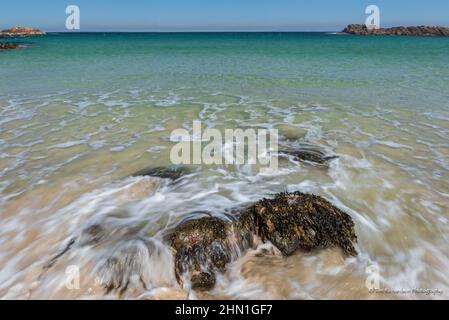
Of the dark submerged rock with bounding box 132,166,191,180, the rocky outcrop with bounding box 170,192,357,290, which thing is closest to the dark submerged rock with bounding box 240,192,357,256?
the rocky outcrop with bounding box 170,192,357,290

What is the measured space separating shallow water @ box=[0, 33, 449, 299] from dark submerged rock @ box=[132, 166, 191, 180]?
25 cm

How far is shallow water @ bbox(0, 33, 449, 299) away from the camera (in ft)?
13.9

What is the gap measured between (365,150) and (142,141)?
581cm

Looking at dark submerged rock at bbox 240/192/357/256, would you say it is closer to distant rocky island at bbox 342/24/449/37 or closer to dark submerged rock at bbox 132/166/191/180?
dark submerged rock at bbox 132/166/191/180

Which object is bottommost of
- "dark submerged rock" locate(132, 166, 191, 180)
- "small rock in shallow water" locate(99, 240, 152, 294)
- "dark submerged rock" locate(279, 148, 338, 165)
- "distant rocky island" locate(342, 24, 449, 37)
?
"small rock in shallow water" locate(99, 240, 152, 294)

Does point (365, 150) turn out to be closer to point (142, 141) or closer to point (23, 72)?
point (142, 141)

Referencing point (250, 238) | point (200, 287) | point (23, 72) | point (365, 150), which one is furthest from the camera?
point (23, 72)

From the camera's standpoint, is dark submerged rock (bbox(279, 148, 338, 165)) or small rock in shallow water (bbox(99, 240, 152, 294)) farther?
Answer: dark submerged rock (bbox(279, 148, 338, 165))

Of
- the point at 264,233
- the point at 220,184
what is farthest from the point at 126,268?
the point at 220,184

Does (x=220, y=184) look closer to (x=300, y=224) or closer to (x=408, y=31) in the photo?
(x=300, y=224)

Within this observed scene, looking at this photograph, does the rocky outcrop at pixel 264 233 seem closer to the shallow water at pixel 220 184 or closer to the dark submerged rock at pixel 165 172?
the shallow water at pixel 220 184

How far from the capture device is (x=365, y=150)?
334 inches
